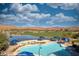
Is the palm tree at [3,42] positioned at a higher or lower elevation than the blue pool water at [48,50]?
higher

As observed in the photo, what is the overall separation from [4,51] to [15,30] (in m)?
0.20

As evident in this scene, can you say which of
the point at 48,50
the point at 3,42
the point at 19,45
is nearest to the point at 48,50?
the point at 48,50

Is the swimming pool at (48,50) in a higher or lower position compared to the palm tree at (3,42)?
lower

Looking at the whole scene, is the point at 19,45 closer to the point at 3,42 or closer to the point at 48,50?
the point at 3,42

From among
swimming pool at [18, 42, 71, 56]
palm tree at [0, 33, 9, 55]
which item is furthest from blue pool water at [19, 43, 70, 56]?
palm tree at [0, 33, 9, 55]

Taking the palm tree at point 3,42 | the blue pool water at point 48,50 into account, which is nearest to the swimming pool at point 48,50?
the blue pool water at point 48,50

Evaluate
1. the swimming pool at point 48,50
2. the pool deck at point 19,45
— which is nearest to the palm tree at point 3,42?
the pool deck at point 19,45

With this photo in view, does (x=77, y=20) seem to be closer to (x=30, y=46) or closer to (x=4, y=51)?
(x=30, y=46)

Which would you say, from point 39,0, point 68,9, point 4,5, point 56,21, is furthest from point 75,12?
point 4,5

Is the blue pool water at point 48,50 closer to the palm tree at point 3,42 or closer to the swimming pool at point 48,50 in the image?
the swimming pool at point 48,50

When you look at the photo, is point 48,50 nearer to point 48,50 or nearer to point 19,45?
point 48,50

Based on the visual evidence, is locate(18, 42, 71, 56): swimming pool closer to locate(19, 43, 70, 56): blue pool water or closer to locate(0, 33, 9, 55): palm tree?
locate(19, 43, 70, 56): blue pool water

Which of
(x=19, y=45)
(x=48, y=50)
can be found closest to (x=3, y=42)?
(x=19, y=45)

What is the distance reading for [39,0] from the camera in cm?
157
